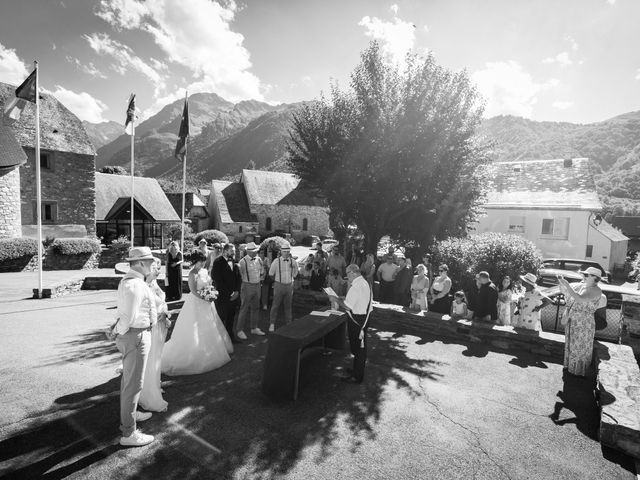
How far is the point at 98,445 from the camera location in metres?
3.93

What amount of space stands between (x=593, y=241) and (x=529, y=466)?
2380 cm

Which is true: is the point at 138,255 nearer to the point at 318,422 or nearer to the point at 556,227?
the point at 318,422

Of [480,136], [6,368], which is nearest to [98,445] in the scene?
[6,368]

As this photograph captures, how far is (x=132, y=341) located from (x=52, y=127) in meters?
27.2

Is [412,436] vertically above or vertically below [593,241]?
below

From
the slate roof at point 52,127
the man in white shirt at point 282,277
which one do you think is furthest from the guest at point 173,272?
the slate roof at point 52,127

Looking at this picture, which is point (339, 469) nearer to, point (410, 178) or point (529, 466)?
point (529, 466)

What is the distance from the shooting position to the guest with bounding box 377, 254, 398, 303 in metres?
10.4

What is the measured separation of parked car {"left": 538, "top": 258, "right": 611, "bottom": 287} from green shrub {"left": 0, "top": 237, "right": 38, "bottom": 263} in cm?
2340

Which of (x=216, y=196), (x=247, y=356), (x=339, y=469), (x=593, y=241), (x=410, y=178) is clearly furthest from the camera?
(x=216, y=196)

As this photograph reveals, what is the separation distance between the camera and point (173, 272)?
1002 centimetres

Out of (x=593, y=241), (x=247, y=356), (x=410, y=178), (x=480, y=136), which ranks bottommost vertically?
(x=247, y=356)

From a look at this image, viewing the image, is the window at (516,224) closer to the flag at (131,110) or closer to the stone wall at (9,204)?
the flag at (131,110)

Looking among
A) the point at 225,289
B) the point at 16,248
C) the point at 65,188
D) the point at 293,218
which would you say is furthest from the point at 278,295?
the point at 293,218
